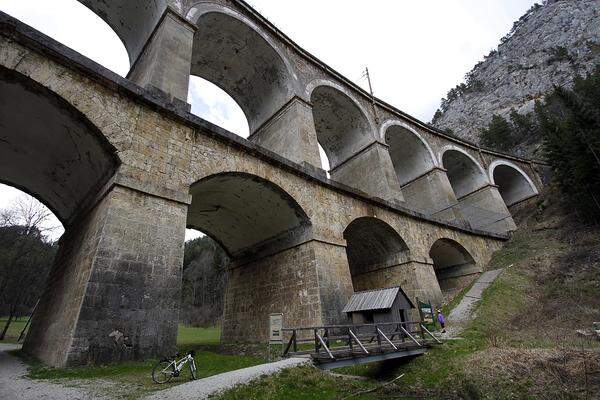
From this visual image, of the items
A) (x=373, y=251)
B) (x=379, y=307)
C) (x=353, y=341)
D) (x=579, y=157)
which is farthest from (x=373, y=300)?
(x=579, y=157)

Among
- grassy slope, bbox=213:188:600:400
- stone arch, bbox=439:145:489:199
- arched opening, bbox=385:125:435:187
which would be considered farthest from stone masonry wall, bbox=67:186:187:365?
stone arch, bbox=439:145:489:199

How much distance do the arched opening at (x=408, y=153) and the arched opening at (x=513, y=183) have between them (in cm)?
1183

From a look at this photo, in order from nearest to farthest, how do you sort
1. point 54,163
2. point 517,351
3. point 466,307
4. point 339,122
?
point 517,351
point 54,163
point 466,307
point 339,122

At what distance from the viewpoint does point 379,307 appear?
9484 millimetres

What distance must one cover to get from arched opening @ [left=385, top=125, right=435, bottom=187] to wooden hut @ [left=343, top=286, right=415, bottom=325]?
14387mm

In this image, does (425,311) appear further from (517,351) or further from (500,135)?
(500,135)

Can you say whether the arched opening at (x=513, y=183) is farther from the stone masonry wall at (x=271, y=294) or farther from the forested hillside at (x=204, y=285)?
the forested hillside at (x=204, y=285)

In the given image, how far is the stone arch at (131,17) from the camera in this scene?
11.7 metres

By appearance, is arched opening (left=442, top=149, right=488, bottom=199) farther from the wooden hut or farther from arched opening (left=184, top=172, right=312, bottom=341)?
arched opening (left=184, top=172, right=312, bottom=341)

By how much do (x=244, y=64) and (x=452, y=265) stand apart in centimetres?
1738

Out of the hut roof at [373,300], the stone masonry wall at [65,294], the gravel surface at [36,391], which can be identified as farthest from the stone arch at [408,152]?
the gravel surface at [36,391]

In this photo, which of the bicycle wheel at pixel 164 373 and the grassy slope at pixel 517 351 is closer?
the bicycle wheel at pixel 164 373

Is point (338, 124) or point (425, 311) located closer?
point (425, 311)

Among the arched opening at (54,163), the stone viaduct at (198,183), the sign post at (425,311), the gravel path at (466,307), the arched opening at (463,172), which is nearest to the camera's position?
the stone viaduct at (198,183)
